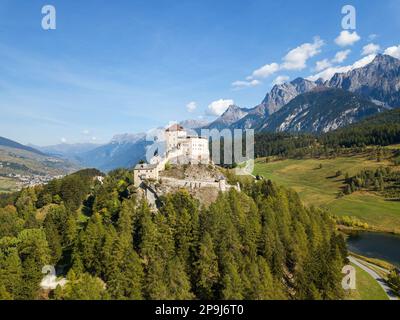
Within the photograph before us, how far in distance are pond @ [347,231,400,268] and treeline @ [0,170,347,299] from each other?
81.4 ft

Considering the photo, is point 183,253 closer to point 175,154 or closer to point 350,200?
point 175,154

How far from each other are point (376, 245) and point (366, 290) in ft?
158

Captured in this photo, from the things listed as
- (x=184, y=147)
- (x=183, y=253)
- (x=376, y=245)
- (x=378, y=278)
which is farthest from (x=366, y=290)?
(x=184, y=147)

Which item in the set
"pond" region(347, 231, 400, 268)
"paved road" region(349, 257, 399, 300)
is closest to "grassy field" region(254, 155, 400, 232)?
"pond" region(347, 231, 400, 268)

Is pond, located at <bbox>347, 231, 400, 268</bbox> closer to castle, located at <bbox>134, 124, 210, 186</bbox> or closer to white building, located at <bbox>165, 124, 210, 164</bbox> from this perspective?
castle, located at <bbox>134, 124, 210, 186</bbox>

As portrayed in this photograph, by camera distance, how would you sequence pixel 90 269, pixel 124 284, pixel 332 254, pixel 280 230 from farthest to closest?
pixel 280 230 < pixel 332 254 < pixel 90 269 < pixel 124 284

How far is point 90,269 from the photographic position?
58625 mm

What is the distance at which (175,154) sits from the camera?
10181 centimetres

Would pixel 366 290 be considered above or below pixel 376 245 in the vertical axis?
above

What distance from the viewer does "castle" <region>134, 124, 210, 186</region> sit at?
285 feet

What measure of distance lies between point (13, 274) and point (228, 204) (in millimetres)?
43184
